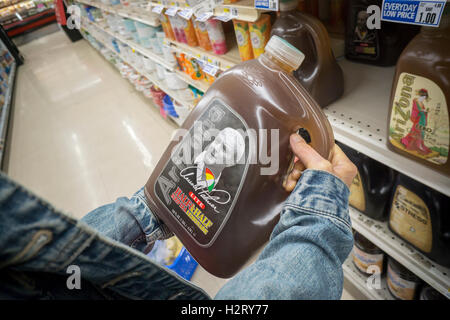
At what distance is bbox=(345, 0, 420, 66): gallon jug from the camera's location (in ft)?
2.72

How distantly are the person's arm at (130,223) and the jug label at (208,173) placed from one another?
9 centimetres

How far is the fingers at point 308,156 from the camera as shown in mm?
524

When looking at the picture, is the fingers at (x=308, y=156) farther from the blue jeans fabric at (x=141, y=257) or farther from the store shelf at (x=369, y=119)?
the store shelf at (x=369, y=119)

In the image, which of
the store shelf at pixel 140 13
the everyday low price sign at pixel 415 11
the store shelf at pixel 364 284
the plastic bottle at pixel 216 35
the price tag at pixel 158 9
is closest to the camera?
the everyday low price sign at pixel 415 11

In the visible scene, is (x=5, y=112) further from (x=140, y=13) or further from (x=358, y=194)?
(x=358, y=194)

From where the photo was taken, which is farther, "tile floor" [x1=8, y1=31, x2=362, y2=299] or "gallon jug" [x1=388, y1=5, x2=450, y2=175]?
"tile floor" [x1=8, y1=31, x2=362, y2=299]

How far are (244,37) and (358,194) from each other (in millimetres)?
761

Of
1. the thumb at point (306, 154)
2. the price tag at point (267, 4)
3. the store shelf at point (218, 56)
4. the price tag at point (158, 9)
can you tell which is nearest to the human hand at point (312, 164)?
the thumb at point (306, 154)

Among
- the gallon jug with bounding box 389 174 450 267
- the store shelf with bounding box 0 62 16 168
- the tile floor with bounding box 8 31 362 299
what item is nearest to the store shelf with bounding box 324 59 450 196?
the gallon jug with bounding box 389 174 450 267

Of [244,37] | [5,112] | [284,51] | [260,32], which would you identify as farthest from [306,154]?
[5,112]

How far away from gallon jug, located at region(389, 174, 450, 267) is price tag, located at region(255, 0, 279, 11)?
24.8 inches

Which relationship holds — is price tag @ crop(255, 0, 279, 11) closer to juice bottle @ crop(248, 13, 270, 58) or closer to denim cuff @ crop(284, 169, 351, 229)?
juice bottle @ crop(248, 13, 270, 58)
